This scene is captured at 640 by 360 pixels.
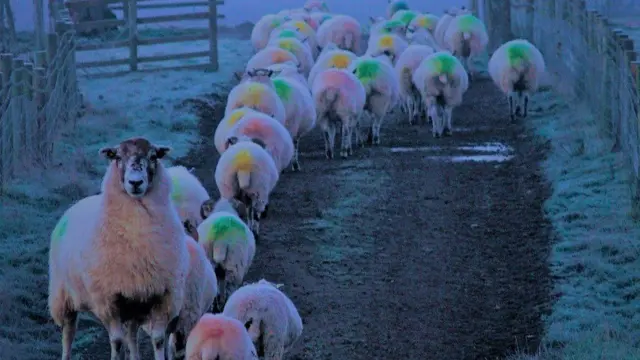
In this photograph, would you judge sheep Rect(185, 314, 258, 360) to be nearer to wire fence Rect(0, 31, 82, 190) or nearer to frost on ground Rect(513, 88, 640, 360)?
frost on ground Rect(513, 88, 640, 360)

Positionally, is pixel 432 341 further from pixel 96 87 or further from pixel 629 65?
pixel 96 87

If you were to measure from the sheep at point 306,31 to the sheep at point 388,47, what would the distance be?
8.13 feet

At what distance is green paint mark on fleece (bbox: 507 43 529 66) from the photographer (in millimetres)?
19156

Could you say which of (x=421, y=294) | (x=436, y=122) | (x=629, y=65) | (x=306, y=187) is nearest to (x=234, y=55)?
(x=436, y=122)

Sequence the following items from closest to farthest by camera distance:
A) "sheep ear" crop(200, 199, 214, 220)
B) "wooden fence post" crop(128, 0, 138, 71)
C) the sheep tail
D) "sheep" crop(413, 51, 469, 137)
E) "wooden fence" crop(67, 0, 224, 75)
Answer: "sheep ear" crop(200, 199, 214, 220), the sheep tail, "sheep" crop(413, 51, 469, 137), "wooden fence" crop(67, 0, 224, 75), "wooden fence post" crop(128, 0, 138, 71)

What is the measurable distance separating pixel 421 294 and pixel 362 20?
28350 millimetres

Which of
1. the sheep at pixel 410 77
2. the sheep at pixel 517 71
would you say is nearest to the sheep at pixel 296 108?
the sheep at pixel 410 77

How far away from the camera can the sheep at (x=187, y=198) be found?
456 inches

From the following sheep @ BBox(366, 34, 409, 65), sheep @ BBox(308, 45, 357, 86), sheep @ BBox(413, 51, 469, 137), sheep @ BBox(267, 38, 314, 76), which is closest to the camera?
sheep @ BBox(413, 51, 469, 137)

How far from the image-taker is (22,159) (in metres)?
14.9

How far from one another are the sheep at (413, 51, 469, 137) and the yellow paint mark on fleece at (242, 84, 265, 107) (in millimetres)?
3051

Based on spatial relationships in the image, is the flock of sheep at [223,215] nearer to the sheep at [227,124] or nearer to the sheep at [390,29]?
the sheep at [227,124]

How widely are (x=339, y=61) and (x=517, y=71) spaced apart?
94.6 inches

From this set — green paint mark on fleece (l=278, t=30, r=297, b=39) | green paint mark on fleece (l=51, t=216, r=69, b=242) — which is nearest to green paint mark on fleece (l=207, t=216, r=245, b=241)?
green paint mark on fleece (l=51, t=216, r=69, b=242)
